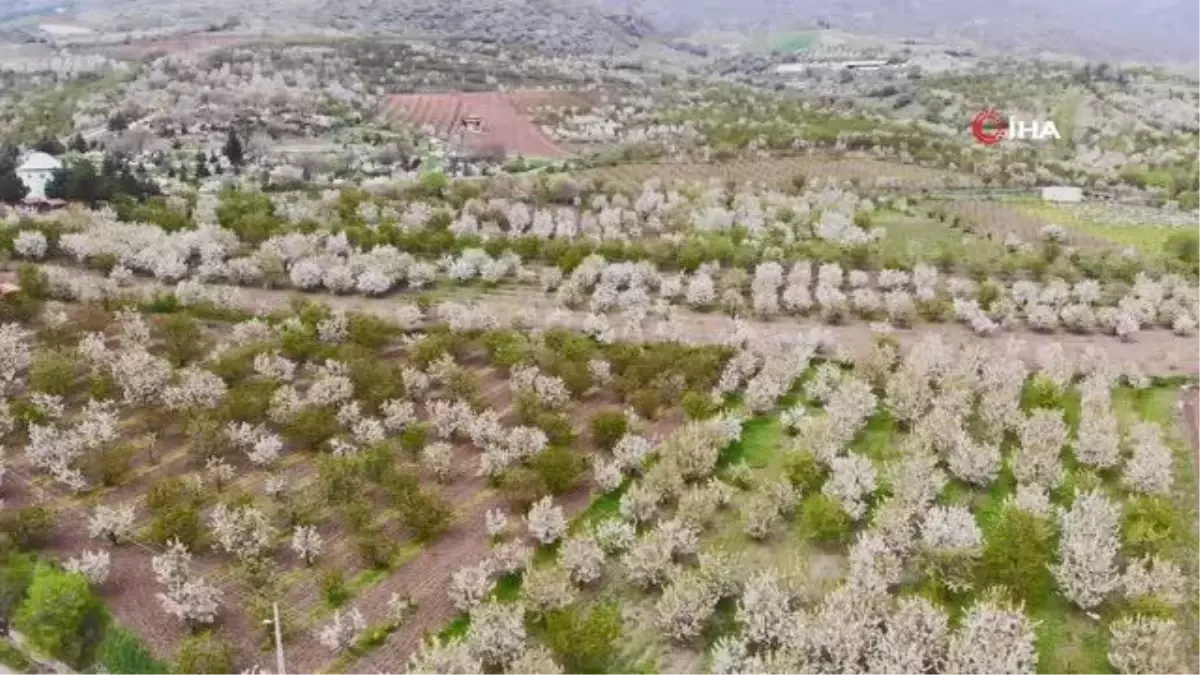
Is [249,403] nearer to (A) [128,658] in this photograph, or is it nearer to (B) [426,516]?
(B) [426,516]

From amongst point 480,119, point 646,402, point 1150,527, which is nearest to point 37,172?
point 480,119

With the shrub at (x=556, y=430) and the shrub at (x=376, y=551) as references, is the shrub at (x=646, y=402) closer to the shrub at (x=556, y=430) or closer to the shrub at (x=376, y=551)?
the shrub at (x=556, y=430)

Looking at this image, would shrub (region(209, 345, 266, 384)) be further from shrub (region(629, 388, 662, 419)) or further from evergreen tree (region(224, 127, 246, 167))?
evergreen tree (region(224, 127, 246, 167))

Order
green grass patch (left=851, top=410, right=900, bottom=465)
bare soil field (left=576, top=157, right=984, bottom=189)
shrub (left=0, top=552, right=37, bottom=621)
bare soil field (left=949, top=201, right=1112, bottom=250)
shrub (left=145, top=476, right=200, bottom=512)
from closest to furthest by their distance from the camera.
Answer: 1. shrub (left=0, top=552, right=37, bottom=621)
2. shrub (left=145, top=476, right=200, bottom=512)
3. green grass patch (left=851, top=410, right=900, bottom=465)
4. bare soil field (left=949, top=201, right=1112, bottom=250)
5. bare soil field (left=576, top=157, right=984, bottom=189)

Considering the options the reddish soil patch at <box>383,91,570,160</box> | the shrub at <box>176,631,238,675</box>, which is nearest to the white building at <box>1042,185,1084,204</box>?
the reddish soil patch at <box>383,91,570,160</box>

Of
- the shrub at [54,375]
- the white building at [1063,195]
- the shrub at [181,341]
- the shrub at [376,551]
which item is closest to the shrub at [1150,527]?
the shrub at [376,551]

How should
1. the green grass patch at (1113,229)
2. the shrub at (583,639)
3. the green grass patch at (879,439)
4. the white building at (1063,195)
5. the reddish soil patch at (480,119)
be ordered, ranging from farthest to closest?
the reddish soil patch at (480,119)
the white building at (1063,195)
the green grass patch at (1113,229)
the green grass patch at (879,439)
the shrub at (583,639)
